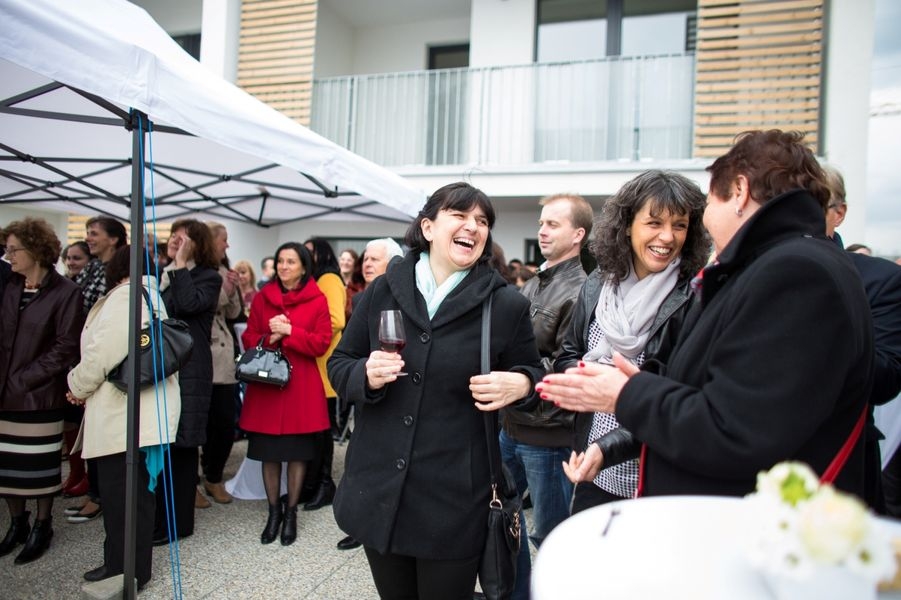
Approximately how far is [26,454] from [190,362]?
1060 millimetres

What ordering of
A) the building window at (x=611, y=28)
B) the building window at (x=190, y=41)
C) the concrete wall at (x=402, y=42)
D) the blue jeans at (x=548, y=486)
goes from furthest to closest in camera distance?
1. the building window at (x=190, y=41)
2. the concrete wall at (x=402, y=42)
3. the building window at (x=611, y=28)
4. the blue jeans at (x=548, y=486)

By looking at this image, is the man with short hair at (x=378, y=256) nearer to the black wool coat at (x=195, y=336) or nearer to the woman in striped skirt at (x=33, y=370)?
the black wool coat at (x=195, y=336)

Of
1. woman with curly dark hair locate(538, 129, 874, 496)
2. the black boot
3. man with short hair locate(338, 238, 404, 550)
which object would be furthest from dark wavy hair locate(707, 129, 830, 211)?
the black boot

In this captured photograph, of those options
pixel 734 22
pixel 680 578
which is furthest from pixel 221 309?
pixel 734 22

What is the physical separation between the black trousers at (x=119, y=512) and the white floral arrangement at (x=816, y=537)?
10.6ft

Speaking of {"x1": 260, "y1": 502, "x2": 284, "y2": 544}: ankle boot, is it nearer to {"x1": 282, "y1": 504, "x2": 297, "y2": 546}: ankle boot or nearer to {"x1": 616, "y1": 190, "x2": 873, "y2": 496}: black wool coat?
{"x1": 282, "y1": 504, "x2": 297, "y2": 546}: ankle boot

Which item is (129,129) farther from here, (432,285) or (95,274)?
(95,274)

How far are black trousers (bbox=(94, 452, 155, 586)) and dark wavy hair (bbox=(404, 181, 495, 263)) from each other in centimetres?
215

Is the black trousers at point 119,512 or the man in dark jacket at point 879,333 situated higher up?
the man in dark jacket at point 879,333

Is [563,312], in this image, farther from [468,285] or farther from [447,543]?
[447,543]

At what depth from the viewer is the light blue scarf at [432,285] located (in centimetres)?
206

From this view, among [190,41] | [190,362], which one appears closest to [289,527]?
[190,362]

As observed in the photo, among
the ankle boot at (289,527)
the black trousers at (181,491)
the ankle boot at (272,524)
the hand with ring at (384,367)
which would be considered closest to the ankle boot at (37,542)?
the black trousers at (181,491)

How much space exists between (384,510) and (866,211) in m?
7.96
